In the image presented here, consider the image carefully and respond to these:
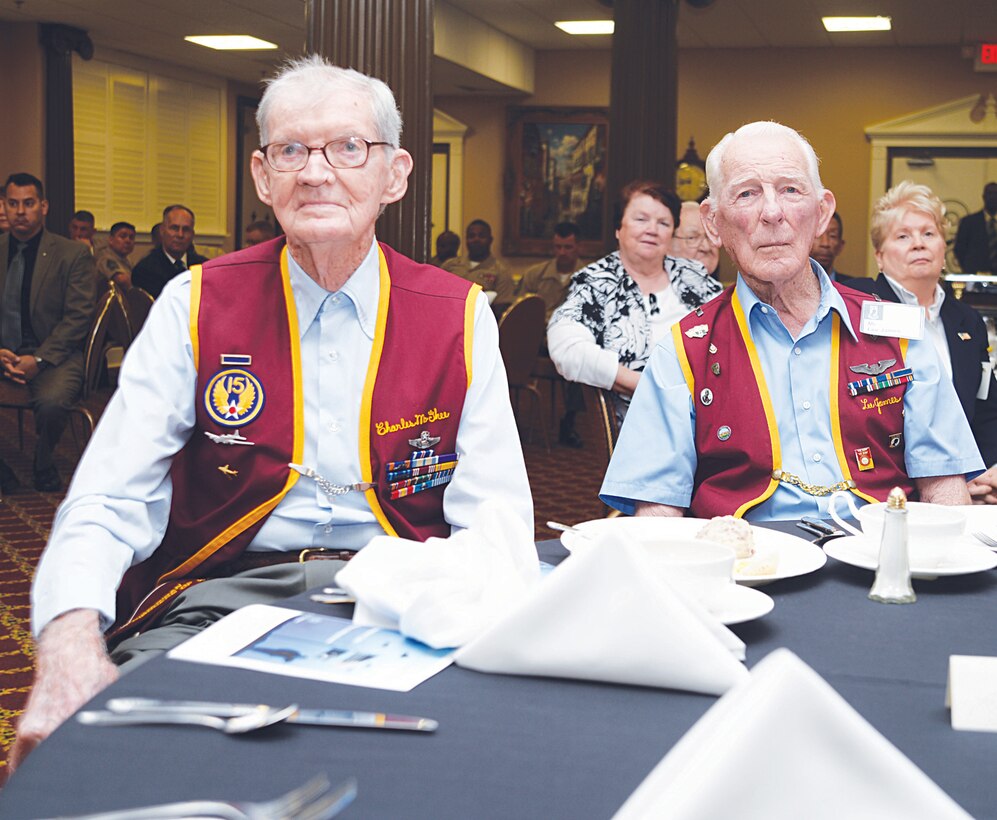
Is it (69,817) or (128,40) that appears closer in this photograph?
(69,817)

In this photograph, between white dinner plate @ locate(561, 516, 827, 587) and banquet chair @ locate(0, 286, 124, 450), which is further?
banquet chair @ locate(0, 286, 124, 450)

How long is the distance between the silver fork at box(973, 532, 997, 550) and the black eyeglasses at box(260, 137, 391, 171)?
113 cm

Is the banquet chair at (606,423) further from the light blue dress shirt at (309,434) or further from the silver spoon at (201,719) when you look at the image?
the silver spoon at (201,719)

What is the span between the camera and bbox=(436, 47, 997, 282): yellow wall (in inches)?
516

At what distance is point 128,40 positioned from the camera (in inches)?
482

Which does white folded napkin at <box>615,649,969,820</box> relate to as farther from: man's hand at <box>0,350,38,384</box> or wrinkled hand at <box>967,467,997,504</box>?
man's hand at <box>0,350,38,384</box>

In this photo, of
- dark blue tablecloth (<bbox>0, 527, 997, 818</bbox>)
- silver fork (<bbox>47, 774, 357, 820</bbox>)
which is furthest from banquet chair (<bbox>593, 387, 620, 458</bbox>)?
silver fork (<bbox>47, 774, 357, 820</bbox>)

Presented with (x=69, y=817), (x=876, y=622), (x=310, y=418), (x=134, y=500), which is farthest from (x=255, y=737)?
(x=310, y=418)

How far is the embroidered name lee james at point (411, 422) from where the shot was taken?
1.89 meters

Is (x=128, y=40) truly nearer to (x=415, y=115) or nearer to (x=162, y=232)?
(x=162, y=232)

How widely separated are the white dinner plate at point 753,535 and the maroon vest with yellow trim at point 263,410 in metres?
0.44

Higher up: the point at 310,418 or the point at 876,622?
the point at 310,418

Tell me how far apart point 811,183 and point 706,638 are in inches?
58.2

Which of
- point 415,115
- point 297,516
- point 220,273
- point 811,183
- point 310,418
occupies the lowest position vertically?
point 297,516
